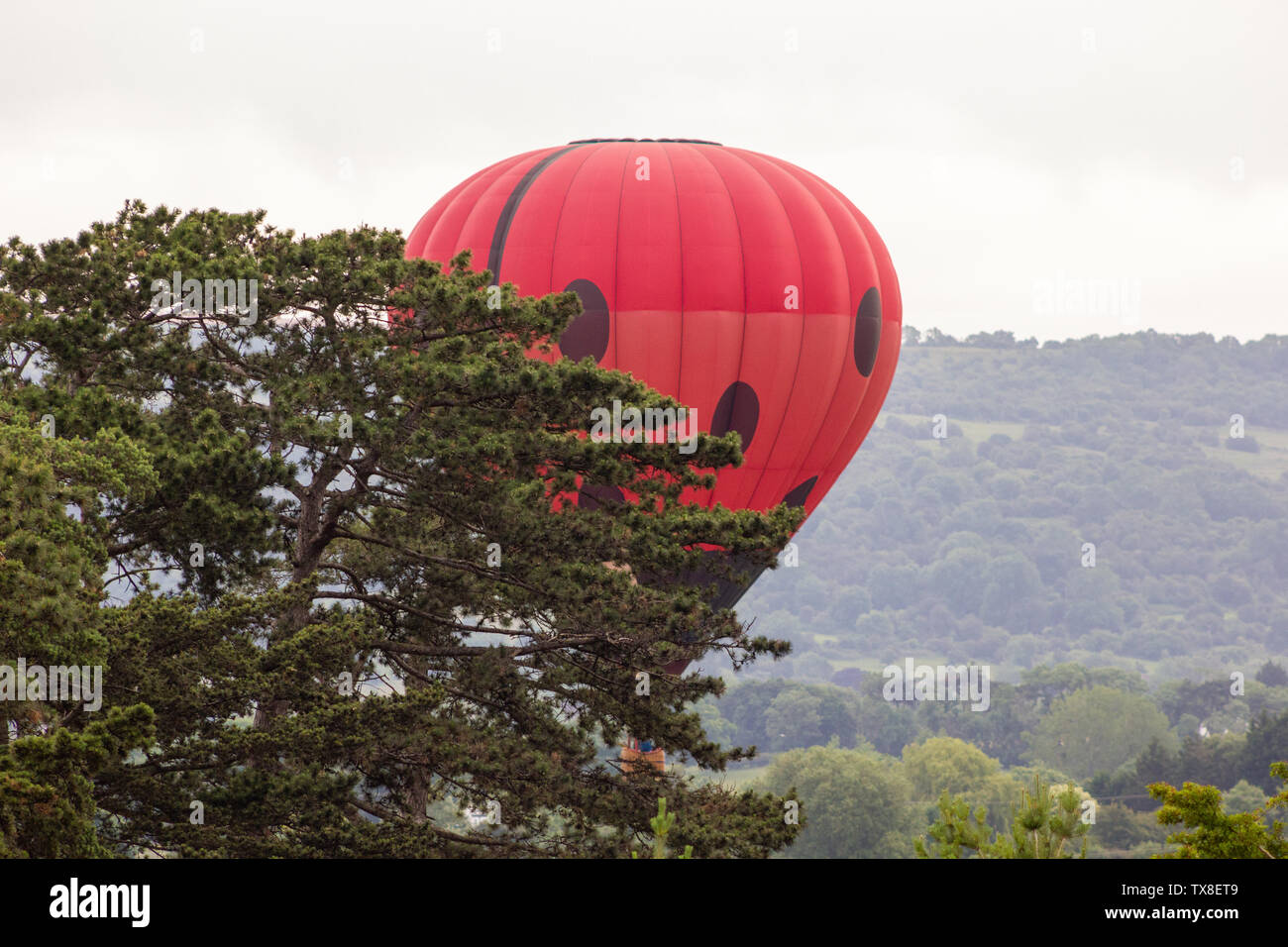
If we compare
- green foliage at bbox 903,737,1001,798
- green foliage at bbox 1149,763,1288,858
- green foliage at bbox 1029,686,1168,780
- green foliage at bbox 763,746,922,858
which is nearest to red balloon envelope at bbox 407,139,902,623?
green foliage at bbox 1149,763,1288,858

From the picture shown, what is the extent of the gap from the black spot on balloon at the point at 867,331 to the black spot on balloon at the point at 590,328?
4.21 meters

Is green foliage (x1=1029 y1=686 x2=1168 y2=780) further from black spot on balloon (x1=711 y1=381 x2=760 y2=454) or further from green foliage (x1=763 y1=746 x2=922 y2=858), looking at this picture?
black spot on balloon (x1=711 y1=381 x2=760 y2=454)

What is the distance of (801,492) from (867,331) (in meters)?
2.75

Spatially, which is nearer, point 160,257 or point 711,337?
point 160,257

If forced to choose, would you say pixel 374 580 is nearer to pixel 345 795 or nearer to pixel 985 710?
pixel 345 795

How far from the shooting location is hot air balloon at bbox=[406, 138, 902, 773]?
22766 millimetres

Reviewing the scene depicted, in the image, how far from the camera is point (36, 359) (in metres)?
16.0

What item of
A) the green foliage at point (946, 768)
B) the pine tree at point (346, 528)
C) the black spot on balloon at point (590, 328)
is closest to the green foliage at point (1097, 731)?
the green foliage at point (946, 768)

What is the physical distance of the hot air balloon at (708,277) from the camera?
2277 centimetres

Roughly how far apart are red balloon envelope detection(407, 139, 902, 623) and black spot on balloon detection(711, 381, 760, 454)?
2cm

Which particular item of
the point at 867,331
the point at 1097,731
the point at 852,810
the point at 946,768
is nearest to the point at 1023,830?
the point at 867,331

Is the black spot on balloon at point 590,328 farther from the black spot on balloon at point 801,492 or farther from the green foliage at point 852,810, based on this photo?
the green foliage at point 852,810
